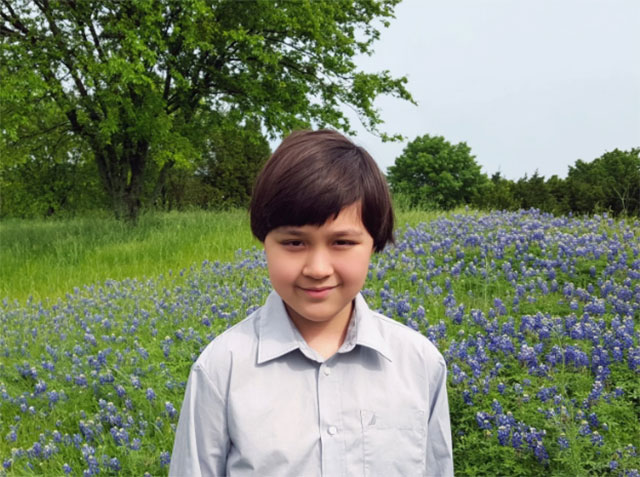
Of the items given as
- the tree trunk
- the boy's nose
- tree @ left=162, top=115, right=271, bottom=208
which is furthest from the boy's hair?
tree @ left=162, top=115, right=271, bottom=208

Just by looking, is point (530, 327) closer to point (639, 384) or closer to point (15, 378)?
Answer: point (639, 384)

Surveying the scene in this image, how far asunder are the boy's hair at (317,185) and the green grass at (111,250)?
7.40 meters

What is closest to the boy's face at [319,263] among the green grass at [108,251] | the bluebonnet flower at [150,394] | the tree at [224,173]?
the bluebonnet flower at [150,394]

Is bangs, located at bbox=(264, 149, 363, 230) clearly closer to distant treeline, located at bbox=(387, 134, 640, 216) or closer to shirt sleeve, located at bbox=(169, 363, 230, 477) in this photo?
shirt sleeve, located at bbox=(169, 363, 230, 477)

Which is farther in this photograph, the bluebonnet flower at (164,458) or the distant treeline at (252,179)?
the distant treeline at (252,179)

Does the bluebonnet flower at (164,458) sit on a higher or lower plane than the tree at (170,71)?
lower

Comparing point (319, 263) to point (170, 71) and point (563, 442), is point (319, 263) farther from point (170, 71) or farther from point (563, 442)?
point (170, 71)

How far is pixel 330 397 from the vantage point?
2092mm

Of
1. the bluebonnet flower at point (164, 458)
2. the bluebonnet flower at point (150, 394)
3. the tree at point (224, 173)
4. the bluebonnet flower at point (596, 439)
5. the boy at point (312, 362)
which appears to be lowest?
the bluebonnet flower at point (164, 458)

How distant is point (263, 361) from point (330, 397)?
0.86ft

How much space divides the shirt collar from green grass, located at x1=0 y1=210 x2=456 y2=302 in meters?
7.31

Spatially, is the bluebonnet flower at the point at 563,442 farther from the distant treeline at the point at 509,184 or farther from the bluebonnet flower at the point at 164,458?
the distant treeline at the point at 509,184

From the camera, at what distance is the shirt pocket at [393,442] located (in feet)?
6.93

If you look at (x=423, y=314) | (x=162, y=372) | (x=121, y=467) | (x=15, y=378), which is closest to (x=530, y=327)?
(x=423, y=314)
